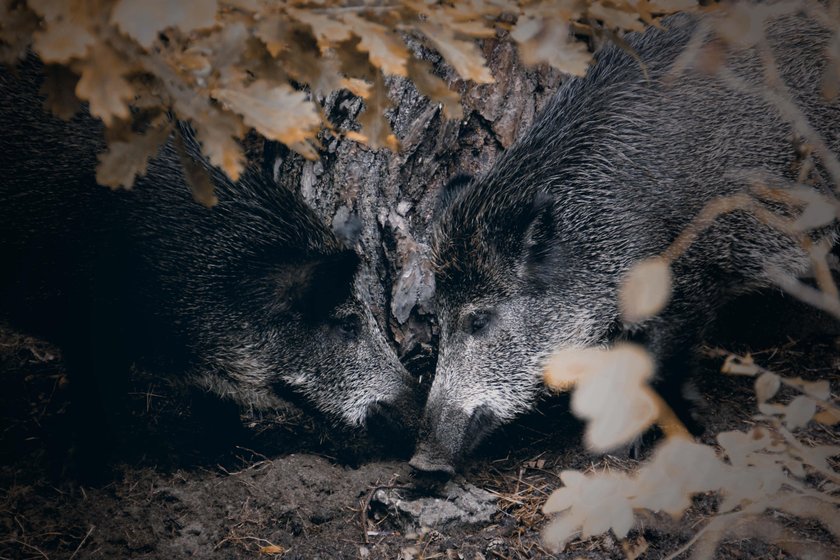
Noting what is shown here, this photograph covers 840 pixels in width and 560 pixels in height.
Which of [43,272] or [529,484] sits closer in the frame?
[529,484]

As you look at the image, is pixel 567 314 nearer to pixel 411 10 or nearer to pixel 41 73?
pixel 411 10

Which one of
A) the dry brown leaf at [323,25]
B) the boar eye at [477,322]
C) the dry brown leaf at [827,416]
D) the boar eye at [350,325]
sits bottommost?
the boar eye at [350,325]

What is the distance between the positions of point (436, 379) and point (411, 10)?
2049 mm

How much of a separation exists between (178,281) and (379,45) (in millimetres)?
2194

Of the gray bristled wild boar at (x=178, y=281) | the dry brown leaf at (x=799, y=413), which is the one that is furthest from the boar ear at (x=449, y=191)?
the dry brown leaf at (x=799, y=413)

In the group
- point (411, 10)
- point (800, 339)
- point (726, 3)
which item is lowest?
point (800, 339)

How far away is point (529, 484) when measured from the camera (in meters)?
2.56

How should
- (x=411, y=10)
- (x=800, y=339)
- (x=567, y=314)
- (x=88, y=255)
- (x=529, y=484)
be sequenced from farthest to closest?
(x=567, y=314)
(x=88, y=255)
(x=800, y=339)
(x=529, y=484)
(x=411, y=10)

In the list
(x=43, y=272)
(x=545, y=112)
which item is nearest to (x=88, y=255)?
(x=43, y=272)

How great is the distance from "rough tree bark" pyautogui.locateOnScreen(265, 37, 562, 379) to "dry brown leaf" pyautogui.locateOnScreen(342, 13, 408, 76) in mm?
1561

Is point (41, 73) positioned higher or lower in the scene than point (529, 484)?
higher

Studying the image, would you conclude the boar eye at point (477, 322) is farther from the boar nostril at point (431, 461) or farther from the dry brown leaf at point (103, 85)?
the dry brown leaf at point (103, 85)

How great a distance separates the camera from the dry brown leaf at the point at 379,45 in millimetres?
1398

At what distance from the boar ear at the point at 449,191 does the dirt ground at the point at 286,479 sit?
115 cm
